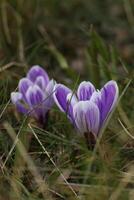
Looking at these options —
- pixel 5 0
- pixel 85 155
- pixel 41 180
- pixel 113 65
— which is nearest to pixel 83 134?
pixel 85 155

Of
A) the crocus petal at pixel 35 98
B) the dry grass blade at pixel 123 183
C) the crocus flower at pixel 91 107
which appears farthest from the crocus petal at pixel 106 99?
the crocus petal at pixel 35 98

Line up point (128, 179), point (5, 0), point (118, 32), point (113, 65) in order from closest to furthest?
1. point (128, 179)
2. point (113, 65)
3. point (5, 0)
4. point (118, 32)

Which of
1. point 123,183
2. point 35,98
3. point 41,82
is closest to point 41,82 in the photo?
point 41,82

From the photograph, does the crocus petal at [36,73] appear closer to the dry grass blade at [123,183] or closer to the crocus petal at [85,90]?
the crocus petal at [85,90]

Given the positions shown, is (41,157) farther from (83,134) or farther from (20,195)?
(20,195)

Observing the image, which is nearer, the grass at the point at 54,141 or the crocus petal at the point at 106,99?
the grass at the point at 54,141

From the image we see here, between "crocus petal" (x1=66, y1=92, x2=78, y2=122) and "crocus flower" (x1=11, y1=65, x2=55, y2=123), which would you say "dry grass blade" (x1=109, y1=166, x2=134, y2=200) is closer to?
"crocus petal" (x1=66, y1=92, x2=78, y2=122)
